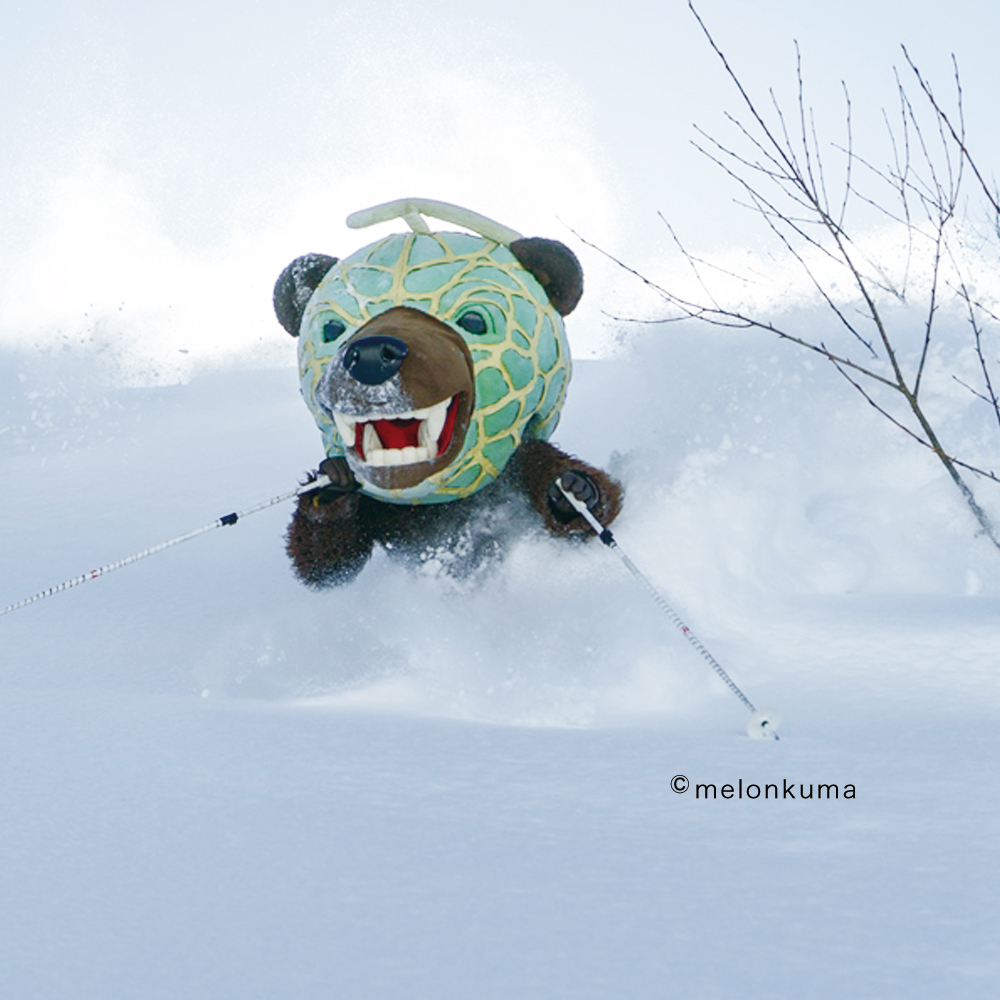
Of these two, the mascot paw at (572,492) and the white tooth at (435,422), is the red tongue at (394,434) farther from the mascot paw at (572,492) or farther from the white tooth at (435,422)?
the mascot paw at (572,492)

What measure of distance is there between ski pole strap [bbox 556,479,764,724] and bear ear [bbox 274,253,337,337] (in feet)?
3.78

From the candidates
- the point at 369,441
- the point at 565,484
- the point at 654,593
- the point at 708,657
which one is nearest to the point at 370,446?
the point at 369,441

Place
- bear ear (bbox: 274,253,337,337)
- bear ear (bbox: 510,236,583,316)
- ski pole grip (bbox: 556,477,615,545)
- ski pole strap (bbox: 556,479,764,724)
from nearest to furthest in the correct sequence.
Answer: ski pole strap (bbox: 556,479,764,724) < ski pole grip (bbox: 556,477,615,545) < bear ear (bbox: 510,236,583,316) < bear ear (bbox: 274,253,337,337)

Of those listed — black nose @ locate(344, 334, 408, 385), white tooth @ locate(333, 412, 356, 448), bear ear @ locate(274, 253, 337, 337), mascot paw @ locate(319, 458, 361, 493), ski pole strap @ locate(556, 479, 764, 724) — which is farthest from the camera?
bear ear @ locate(274, 253, 337, 337)

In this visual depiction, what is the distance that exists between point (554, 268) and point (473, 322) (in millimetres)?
461

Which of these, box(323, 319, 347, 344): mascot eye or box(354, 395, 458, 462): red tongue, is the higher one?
box(323, 319, 347, 344): mascot eye

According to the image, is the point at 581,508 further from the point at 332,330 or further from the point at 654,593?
the point at 332,330

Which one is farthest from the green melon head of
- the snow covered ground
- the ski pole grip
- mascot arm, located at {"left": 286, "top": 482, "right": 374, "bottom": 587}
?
the snow covered ground

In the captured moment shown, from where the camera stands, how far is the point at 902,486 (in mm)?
4469

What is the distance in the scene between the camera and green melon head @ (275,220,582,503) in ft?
9.23

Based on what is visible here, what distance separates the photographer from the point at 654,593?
2.66m

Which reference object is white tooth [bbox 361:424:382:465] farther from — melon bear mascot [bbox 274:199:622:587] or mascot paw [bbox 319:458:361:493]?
mascot paw [bbox 319:458:361:493]

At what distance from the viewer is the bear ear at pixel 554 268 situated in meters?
3.41
